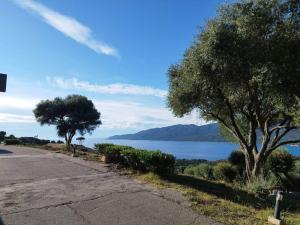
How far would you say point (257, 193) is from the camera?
13.6 meters

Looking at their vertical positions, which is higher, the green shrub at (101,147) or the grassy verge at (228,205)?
the green shrub at (101,147)

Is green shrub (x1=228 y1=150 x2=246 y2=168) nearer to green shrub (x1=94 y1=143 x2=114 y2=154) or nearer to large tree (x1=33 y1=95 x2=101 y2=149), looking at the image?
green shrub (x1=94 y1=143 x2=114 y2=154)

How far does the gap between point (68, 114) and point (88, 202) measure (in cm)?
4788

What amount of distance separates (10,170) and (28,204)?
8.02 metres

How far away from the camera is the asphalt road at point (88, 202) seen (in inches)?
335

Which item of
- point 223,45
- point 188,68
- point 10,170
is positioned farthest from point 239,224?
point 10,170

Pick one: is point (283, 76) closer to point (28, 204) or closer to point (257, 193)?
point (257, 193)

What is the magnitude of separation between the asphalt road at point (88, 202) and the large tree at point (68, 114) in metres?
41.7

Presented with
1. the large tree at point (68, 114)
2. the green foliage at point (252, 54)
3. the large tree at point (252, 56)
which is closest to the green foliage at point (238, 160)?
the large tree at point (252, 56)

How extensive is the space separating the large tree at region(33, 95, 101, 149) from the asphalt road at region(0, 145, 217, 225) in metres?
41.7

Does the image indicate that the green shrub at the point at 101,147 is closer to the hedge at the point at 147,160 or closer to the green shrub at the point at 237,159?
the hedge at the point at 147,160

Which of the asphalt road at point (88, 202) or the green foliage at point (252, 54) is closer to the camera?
the asphalt road at point (88, 202)

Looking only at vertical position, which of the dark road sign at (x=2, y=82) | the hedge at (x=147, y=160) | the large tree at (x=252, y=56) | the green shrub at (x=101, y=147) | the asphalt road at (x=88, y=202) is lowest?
the asphalt road at (x=88, y=202)

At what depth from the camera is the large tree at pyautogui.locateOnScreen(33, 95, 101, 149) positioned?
56.2 meters
